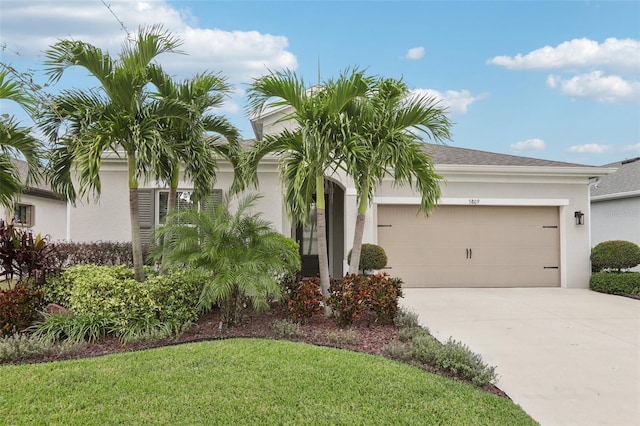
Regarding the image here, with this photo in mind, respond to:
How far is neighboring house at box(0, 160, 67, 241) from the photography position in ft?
50.8

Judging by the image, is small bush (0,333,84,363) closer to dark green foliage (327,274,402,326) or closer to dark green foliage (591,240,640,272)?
dark green foliage (327,274,402,326)

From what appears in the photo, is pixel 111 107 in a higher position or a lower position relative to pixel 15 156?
higher

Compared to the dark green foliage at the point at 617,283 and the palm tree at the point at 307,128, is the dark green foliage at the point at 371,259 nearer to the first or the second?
the palm tree at the point at 307,128

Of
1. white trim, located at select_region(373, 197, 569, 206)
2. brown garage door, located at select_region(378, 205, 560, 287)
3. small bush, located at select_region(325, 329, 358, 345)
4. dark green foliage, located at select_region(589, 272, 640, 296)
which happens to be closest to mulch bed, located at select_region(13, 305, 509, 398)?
small bush, located at select_region(325, 329, 358, 345)

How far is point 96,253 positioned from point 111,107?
4.35 m

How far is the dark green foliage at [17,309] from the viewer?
5625 millimetres

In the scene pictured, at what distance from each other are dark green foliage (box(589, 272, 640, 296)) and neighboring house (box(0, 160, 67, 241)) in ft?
58.1

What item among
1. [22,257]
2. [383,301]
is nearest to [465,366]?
[383,301]

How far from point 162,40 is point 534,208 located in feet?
34.0

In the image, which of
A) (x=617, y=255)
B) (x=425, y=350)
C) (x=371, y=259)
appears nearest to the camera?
(x=425, y=350)

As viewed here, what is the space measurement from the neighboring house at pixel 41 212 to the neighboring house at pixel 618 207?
20.8m

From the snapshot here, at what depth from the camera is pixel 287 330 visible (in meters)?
5.64

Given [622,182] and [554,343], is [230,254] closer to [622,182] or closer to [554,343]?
[554,343]

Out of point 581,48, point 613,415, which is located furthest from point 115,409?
point 581,48
